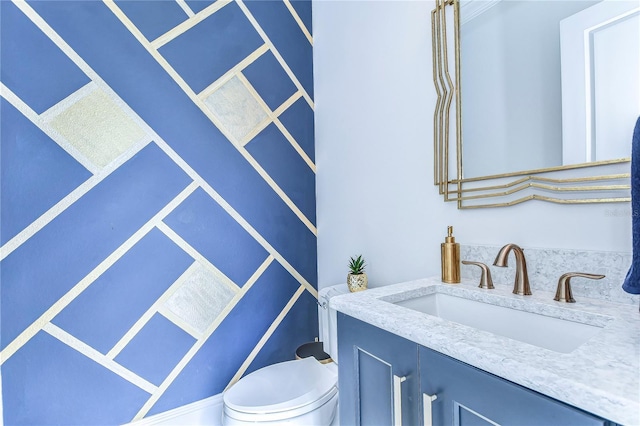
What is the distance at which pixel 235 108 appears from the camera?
164cm

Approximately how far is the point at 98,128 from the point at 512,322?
167 cm

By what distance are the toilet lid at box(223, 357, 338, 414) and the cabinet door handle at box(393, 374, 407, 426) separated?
54 cm

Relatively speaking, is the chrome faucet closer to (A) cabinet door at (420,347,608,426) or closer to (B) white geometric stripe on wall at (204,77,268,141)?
(A) cabinet door at (420,347,608,426)

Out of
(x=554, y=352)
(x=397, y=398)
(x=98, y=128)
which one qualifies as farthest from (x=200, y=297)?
(x=554, y=352)

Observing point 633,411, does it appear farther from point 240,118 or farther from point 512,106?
point 240,118

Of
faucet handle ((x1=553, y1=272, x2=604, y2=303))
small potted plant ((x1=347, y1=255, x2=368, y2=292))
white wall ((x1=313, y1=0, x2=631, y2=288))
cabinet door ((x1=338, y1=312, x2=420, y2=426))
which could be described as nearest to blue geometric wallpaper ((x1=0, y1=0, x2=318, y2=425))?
white wall ((x1=313, y1=0, x2=631, y2=288))

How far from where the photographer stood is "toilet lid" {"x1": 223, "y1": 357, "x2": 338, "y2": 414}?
45.1 inches

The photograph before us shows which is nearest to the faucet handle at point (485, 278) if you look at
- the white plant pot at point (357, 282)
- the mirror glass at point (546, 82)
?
the mirror glass at point (546, 82)

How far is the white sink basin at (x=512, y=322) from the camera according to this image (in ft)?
2.32

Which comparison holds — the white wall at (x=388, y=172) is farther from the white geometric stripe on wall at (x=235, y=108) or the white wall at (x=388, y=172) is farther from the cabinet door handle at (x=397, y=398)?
the cabinet door handle at (x=397, y=398)

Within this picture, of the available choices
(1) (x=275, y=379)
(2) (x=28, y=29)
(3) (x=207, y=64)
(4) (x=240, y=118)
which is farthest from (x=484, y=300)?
(2) (x=28, y=29)

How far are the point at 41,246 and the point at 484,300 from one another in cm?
161

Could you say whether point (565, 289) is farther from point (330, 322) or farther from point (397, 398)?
point (330, 322)

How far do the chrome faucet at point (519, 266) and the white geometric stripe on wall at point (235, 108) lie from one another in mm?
1310
